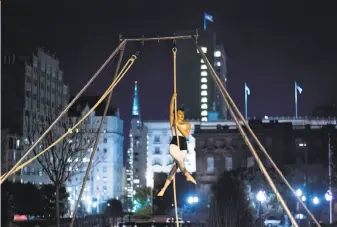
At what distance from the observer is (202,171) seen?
249ft

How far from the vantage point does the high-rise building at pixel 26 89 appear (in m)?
71.8

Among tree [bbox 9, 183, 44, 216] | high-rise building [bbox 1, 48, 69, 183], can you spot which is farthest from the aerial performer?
high-rise building [bbox 1, 48, 69, 183]

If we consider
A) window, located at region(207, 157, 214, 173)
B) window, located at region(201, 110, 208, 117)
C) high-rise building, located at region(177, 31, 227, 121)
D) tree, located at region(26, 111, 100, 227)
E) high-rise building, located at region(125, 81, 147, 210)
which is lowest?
tree, located at region(26, 111, 100, 227)

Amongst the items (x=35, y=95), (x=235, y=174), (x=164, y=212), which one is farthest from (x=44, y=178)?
(x=235, y=174)

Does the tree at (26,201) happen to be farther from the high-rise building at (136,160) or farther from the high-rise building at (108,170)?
the high-rise building at (136,160)

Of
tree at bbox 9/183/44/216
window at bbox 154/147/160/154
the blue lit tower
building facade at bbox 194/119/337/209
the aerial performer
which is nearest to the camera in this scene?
the aerial performer

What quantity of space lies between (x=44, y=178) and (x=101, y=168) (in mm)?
22383

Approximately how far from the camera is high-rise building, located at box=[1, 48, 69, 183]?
71.8 meters

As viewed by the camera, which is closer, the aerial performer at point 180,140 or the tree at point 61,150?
the aerial performer at point 180,140

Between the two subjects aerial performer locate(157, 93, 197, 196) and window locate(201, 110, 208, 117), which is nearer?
aerial performer locate(157, 93, 197, 196)

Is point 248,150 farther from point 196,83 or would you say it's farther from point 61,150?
point 196,83

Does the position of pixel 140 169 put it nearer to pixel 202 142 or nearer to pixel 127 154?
pixel 127 154

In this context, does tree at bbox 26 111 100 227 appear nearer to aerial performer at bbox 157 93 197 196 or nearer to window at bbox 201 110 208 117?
aerial performer at bbox 157 93 197 196

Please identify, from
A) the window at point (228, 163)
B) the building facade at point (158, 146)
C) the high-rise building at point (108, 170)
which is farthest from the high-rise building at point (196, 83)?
the window at point (228, 163)
